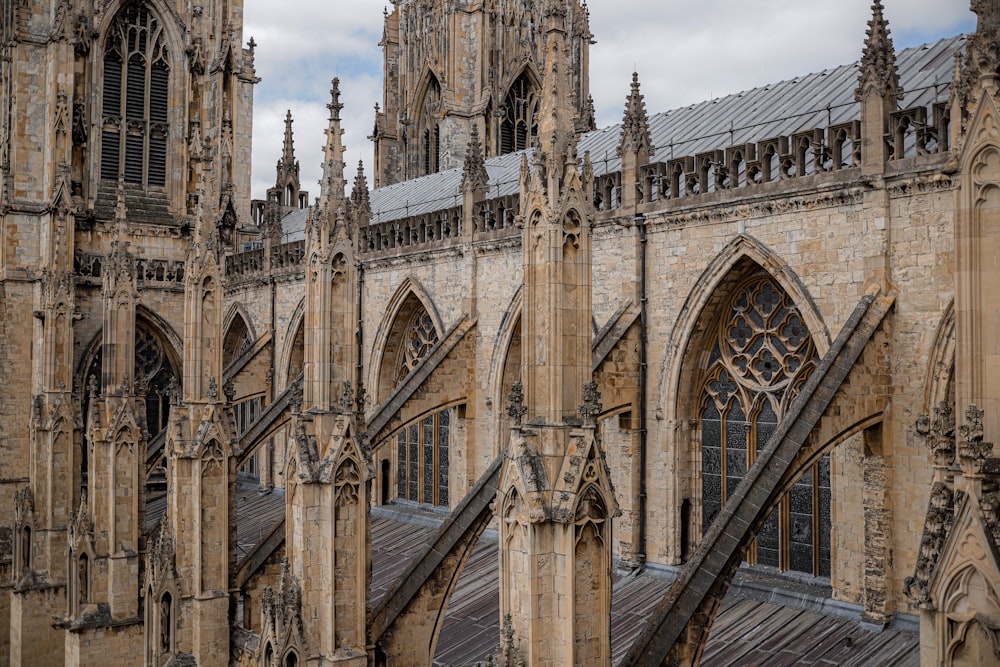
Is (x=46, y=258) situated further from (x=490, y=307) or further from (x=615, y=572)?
(x=615, y=572)

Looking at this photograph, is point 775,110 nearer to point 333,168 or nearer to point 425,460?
point 333,168

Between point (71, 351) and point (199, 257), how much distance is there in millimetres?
10786

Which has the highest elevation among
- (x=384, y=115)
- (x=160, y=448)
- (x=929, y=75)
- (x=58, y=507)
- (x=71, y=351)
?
(x=384, y=115)

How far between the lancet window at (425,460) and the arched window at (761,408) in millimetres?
7482

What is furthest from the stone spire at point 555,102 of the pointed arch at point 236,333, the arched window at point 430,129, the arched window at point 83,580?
the arched window at point 430,129

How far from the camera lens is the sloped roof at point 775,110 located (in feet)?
51.7

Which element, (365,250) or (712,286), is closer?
(712,286)

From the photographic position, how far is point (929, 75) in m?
15.6

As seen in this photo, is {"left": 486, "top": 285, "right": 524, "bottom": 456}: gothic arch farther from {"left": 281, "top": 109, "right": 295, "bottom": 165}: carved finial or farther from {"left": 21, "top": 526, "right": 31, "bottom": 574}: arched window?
{"left": 281, "top": 109, "right": 295, "bottom": 165}: carved finial

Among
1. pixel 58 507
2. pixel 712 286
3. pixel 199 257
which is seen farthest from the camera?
pixel 58 507

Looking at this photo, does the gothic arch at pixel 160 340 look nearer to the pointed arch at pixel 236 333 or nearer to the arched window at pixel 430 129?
the pointed arch at pixel 236 333

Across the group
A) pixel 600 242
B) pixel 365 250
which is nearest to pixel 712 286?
pixel 600 242

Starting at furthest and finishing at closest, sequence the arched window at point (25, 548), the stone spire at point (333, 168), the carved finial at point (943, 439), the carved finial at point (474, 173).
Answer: the arched window at point (25, 548)
the carved finial at point (474, 173)
the stone spire at point (333, 168)
the carved finial at point (943, 439)

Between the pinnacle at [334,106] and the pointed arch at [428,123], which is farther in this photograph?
the pointed arch at [428,123]
